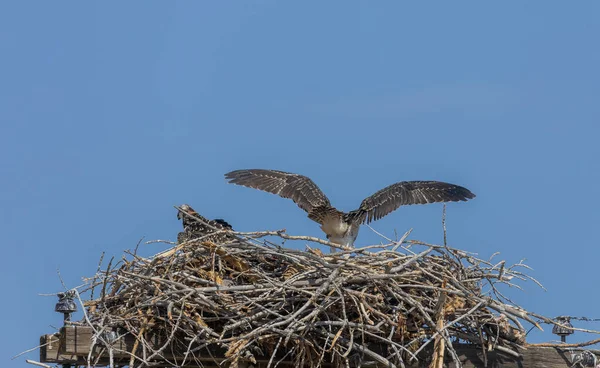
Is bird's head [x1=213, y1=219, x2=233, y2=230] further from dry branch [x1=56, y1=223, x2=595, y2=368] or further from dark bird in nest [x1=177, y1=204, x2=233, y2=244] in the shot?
dry branch [x1=56, y1=223, x2=595, y2=368]

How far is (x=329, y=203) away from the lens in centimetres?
1020

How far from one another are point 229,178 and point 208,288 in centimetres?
409

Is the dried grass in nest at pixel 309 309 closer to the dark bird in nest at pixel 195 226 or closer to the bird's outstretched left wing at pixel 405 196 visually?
the dark bird in nest at pixel 195 226

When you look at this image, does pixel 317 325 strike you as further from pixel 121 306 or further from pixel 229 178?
pixel 229 178

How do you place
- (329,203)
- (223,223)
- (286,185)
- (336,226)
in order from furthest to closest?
1. (286,185)
2. (329,203)
3. (336,226)
4. (223,223)

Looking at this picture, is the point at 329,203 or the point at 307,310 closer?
the point at 307,310

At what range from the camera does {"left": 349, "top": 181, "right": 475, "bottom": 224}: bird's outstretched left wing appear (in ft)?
33.4

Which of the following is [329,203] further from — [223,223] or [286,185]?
[223,223]

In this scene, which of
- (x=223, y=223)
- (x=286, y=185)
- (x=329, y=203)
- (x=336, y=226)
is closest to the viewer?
(x=223, y=223)

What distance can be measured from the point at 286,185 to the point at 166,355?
385cm

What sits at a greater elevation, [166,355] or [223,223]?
[223,223]

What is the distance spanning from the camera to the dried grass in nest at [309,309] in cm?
684

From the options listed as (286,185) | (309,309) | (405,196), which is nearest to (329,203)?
(286,185)

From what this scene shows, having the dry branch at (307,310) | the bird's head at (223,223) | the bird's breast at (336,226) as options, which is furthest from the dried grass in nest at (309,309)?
the bird's breast at (336,226)
